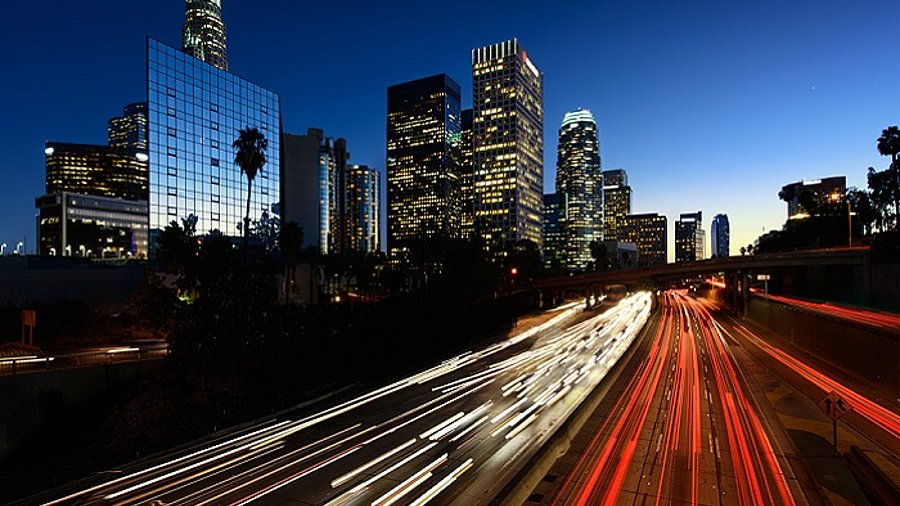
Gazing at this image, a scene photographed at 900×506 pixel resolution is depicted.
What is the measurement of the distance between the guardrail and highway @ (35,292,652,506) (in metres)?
10.5

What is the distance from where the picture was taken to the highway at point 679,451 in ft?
47.5

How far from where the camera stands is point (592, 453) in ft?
58.6

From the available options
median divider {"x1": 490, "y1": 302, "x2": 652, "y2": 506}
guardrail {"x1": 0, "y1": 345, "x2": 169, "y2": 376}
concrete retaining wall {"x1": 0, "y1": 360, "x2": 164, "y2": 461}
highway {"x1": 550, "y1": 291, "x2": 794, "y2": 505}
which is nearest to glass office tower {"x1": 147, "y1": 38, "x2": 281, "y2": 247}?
guardrail {"x1": 0, "y1": 345, "x2": 169, "y2": 376}

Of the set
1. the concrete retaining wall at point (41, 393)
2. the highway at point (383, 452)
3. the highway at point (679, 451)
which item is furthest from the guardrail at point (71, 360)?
the highway at point (679, 451)

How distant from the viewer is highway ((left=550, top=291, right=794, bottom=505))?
14492 millimetres

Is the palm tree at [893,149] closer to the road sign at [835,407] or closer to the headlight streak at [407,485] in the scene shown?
the road sign at [835,407]

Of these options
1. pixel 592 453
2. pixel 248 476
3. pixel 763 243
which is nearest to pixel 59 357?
pixel 248 476

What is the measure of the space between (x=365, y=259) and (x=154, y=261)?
146ft

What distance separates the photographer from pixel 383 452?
728 inches

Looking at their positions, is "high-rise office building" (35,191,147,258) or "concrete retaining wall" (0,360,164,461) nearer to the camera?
"concrete retaining wall" (0,360,164,461)

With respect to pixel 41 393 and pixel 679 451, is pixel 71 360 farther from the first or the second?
pixel 679 451

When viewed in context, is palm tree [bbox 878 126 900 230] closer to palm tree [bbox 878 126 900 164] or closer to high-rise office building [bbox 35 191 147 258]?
palm tree [bbox 878 126 900 164]

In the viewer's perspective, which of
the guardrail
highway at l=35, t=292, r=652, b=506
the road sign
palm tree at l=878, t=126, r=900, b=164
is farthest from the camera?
palm tree at l=878, t=126, r=900, b=164

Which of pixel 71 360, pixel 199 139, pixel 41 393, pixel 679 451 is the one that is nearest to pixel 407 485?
pixel 679 451
